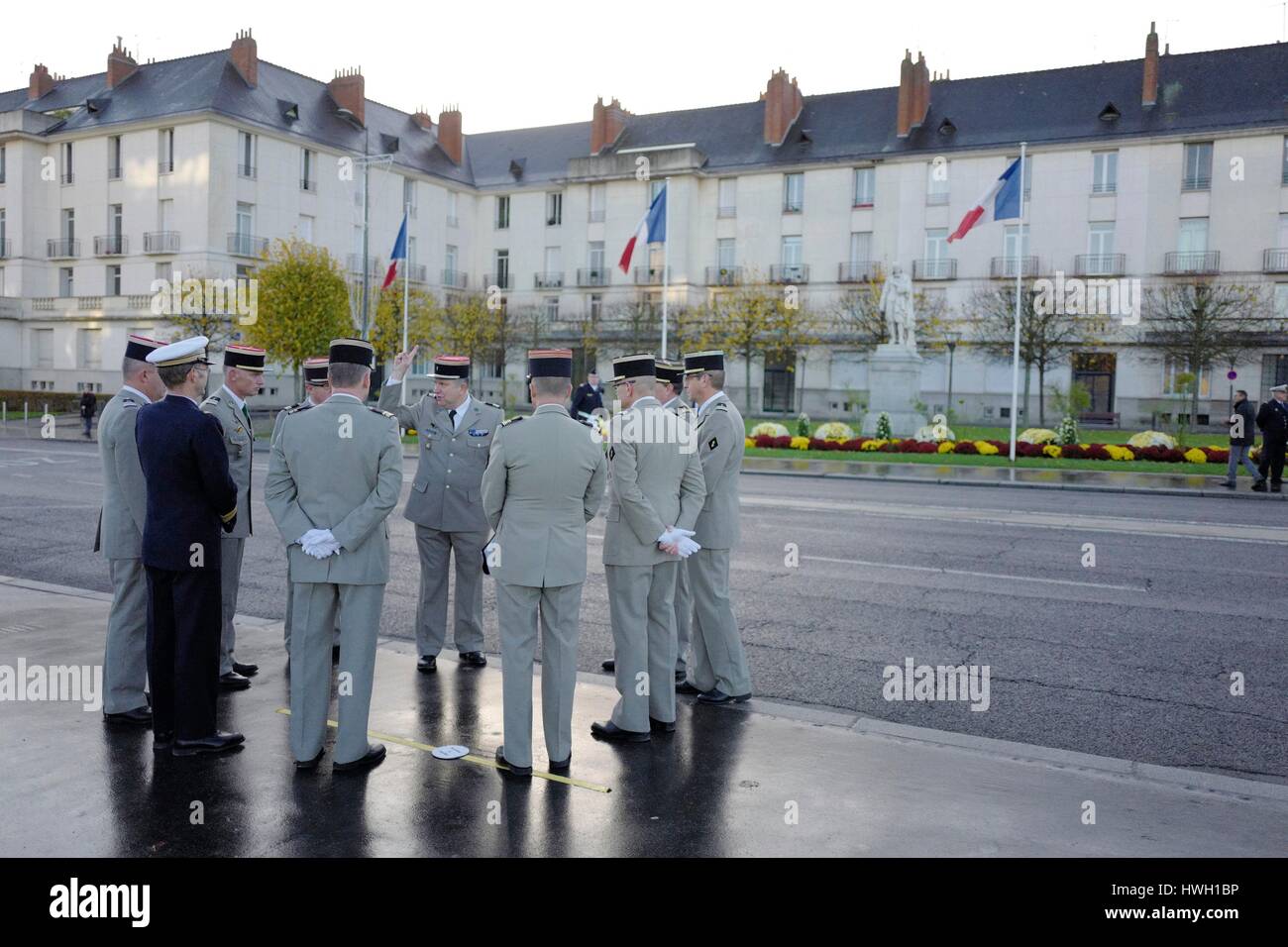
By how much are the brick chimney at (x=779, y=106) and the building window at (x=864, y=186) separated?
5.53 meters

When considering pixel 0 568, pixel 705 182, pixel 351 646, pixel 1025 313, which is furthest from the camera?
pixel 705 182

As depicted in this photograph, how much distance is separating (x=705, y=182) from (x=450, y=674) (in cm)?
5650

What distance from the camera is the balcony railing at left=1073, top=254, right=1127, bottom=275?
51406 millimetres

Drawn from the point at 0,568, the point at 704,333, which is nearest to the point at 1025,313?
the point at 704,333

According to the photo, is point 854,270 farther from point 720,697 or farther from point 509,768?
point 509,768

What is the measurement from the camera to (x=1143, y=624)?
366 inches

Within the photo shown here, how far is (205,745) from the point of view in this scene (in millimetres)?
5727

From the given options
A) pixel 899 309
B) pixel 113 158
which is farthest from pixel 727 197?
pixel 113 158

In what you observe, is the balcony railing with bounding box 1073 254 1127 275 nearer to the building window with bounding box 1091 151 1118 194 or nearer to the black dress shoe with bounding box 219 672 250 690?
the building window with bounding box 1091 151 1118 194

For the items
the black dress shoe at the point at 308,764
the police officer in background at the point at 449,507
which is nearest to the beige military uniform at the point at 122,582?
the black dress shoe at the point at 308,764

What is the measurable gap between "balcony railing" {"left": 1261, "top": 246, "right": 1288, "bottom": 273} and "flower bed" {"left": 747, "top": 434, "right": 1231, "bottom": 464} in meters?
24.1

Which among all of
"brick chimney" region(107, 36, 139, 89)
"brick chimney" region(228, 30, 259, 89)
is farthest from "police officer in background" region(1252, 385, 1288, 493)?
"brick chimney" region(107, 36, 139, 89)

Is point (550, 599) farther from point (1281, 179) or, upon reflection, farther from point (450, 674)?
point (1281, 179)
